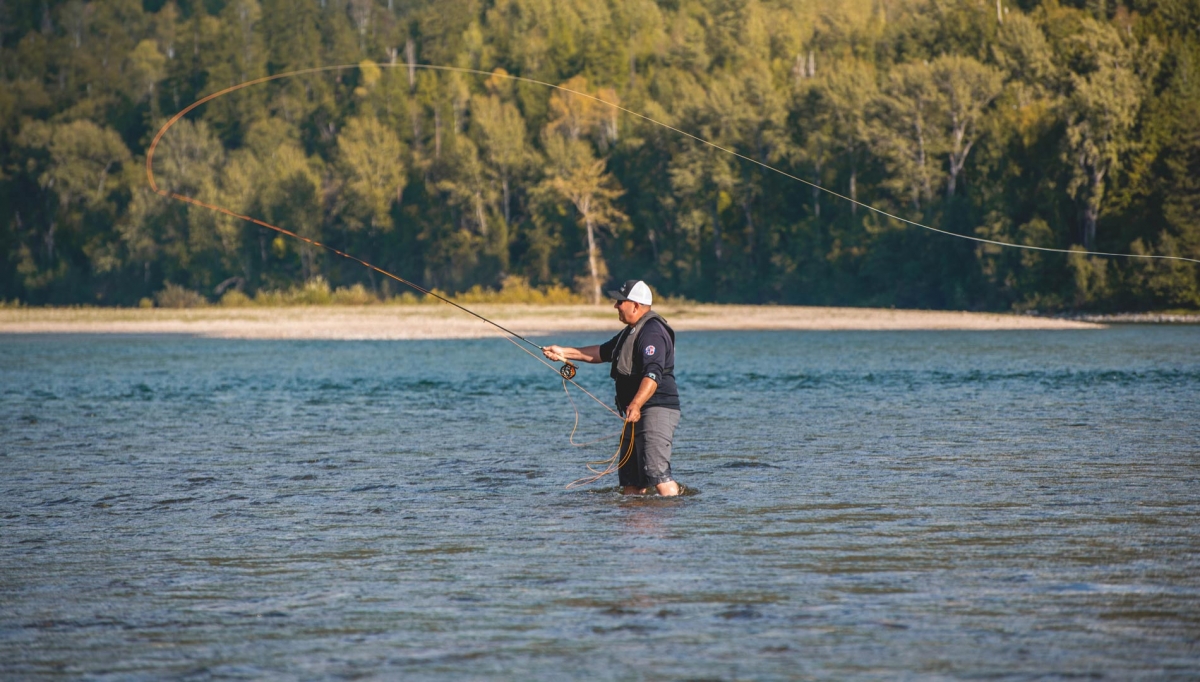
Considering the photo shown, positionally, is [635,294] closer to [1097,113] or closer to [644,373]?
[644,373]

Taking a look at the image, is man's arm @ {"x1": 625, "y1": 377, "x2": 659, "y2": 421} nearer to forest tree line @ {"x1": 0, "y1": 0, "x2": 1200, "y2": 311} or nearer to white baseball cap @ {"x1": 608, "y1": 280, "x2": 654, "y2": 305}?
white baseball cap @ {"x1": 608, "y1": 280, "x2": 654, "y2": 305}

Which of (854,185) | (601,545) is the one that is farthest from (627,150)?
(601,545)

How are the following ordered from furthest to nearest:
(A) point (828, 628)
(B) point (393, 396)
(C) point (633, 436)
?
(B) point (393, 396) < (C) point (633, 436) < (A) point (828, 628)

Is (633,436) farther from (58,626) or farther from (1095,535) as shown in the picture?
(58,626)

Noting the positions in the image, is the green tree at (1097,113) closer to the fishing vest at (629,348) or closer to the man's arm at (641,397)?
the fishing vest at (629,348)

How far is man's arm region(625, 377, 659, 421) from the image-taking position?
9.79m

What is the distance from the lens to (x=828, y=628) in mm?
6293

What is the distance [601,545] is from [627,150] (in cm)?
6843

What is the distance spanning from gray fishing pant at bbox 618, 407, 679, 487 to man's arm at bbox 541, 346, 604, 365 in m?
0.58

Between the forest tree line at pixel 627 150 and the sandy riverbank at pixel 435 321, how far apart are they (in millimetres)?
5627

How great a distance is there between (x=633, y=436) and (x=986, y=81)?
171ft

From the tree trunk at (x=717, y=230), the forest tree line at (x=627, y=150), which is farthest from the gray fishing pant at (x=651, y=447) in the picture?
the tree trunk at (x=717, y=230)

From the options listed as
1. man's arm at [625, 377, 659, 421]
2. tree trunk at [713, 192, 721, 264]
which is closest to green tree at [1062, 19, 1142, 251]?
tree trunk at [713, 192, 721, 264]

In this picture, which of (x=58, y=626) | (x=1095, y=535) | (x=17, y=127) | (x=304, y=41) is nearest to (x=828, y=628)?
(x=1095, y=535)
